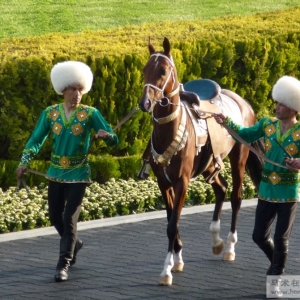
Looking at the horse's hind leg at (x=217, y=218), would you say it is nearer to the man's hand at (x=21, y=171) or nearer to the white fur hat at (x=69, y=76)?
the white fur hat at (x=69, y=76)

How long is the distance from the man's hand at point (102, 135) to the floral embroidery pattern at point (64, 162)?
0.40m

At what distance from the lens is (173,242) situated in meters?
8.41

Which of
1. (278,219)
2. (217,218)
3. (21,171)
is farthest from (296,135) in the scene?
(21,171)

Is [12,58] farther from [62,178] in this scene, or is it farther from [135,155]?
[62,178]

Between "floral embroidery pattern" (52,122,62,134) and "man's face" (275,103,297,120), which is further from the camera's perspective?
"floral embroidery pattern" (52,122,62,134)

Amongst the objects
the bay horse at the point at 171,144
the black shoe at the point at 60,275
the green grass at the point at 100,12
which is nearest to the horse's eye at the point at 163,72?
the bay horse at the point at 171,144

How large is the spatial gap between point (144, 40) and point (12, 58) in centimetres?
238

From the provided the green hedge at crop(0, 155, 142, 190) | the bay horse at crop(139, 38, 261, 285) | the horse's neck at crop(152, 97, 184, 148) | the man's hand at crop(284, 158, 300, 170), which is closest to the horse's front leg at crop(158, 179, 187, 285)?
the bay horse at crop(139, 38, 261, 285)

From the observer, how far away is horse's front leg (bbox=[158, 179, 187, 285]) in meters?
8.28

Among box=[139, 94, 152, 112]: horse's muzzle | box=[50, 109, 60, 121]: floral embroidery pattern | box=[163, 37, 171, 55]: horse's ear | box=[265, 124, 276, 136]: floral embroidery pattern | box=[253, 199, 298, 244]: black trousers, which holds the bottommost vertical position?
box=[253, 199, 298, 244]: black trousers

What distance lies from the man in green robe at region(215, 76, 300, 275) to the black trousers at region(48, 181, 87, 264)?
63.2 inches

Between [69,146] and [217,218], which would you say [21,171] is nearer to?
[69,146]

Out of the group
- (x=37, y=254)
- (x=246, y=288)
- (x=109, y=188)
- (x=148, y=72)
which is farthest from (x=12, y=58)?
(x=246, y=288)

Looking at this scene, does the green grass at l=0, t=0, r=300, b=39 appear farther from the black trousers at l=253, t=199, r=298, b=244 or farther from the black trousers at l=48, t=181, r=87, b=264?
the black trousers at l=253, t=199, r=298, b=244
